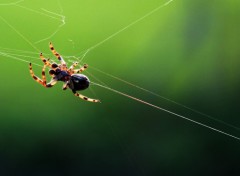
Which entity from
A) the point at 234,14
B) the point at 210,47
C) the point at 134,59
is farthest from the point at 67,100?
the point at 234,14

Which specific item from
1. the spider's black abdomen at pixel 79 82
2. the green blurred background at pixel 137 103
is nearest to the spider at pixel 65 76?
the spider's black abdomen at pixel 79 82

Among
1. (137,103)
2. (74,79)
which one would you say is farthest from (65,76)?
(137,103)

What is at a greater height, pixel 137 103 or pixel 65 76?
pixel 137 103

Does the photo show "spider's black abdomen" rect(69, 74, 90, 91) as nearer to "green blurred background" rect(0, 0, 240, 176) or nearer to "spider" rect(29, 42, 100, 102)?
"spider" rect(29, 42, 100, 102)

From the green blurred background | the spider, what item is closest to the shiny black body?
the spider

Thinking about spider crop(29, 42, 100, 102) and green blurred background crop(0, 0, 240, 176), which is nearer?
spider crop(29, 42, 100, 102)

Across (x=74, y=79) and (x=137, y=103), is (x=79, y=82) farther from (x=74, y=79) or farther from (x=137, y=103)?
(x=137, y=103)
